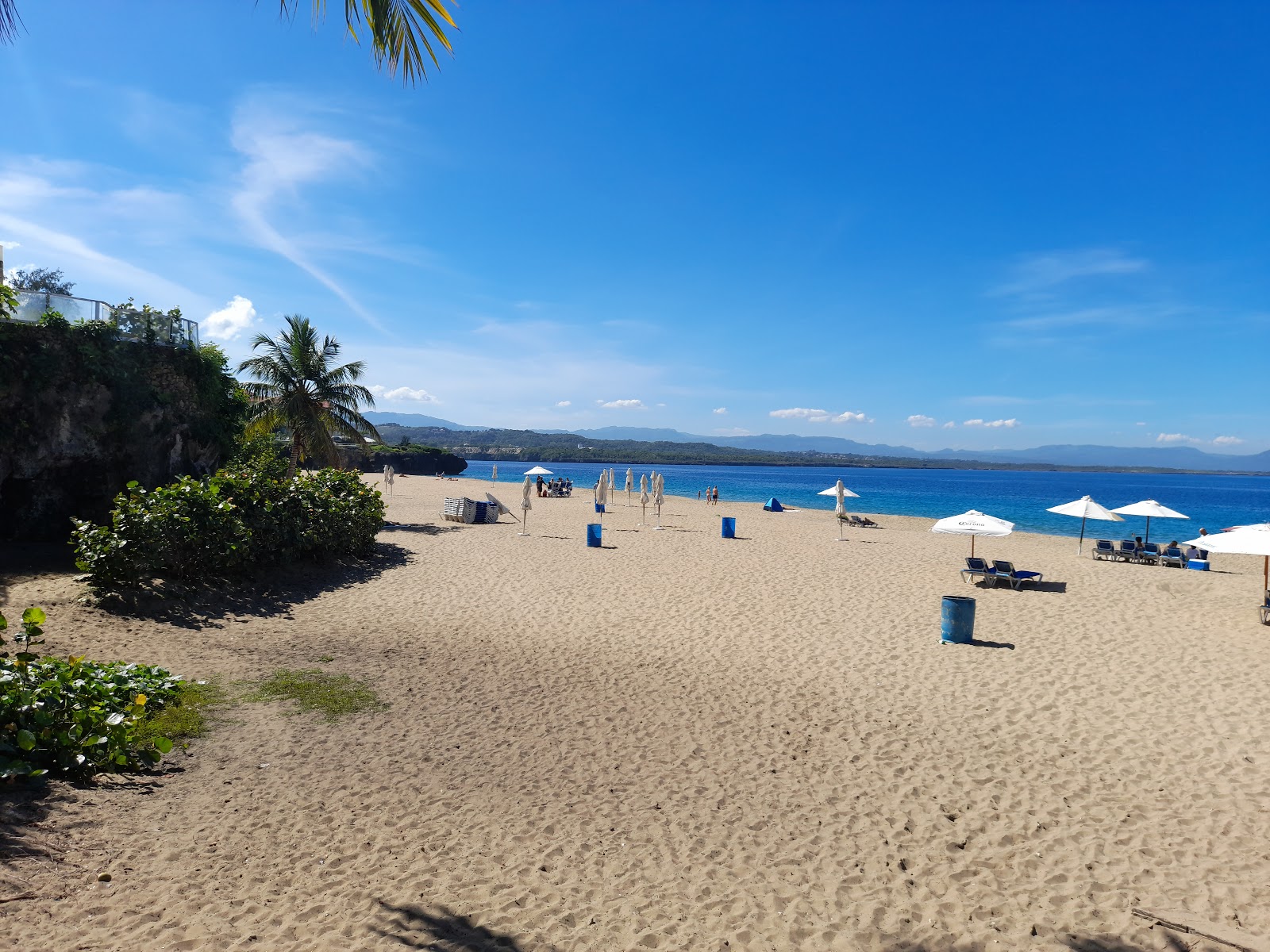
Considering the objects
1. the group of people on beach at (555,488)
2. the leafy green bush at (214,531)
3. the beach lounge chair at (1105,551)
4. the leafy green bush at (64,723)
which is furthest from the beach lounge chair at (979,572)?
the group of people on beach at (555,488)

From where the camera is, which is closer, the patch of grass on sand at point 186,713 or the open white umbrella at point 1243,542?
the patch of grass on sand at point 186,713

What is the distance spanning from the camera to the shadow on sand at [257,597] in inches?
380

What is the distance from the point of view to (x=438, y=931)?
12.1 ft

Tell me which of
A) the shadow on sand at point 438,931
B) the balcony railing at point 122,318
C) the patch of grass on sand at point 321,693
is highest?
the balcony railing at point 122,318

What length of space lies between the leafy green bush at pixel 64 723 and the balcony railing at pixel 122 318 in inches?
412

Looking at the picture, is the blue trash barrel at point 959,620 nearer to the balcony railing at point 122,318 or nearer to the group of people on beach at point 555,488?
the balcony railing at point 122,318

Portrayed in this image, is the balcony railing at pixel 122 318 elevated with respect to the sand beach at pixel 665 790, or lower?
elevated

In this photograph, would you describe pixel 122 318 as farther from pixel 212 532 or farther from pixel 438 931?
pixel 438 931

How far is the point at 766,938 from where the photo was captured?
12.5 feet

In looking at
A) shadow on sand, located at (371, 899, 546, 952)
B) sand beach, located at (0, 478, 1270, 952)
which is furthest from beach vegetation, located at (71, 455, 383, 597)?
shadow on sand, located at (371, 899, 546, 952)

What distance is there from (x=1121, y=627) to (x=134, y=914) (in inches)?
503

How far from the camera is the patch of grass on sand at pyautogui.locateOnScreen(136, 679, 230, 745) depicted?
5.91 m

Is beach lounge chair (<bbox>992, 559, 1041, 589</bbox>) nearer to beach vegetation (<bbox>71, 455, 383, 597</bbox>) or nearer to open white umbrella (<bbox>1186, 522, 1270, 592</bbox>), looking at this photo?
open white umbrella (<bbox>1186, 522, 1270, 592</bbox>)

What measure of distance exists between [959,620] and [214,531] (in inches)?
439
